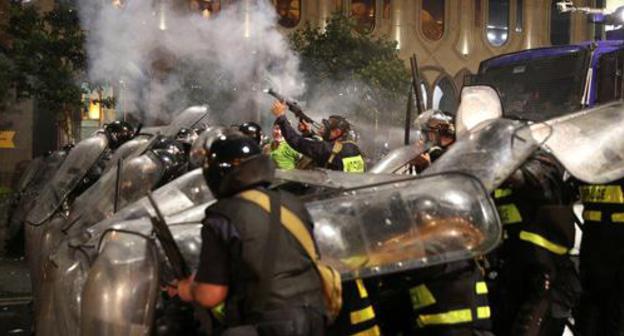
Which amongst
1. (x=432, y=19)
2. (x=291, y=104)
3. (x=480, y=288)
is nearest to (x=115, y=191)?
(x=480, y=288)

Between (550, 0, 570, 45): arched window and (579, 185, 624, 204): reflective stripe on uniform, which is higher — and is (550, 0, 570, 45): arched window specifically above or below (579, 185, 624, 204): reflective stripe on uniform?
above

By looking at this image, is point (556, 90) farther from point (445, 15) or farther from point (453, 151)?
point (445, 15)

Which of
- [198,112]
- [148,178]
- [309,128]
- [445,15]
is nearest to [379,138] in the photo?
[445,15]

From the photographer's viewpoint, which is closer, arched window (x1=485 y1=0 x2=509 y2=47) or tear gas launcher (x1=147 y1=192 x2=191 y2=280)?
tear gas launcher (x1=147 y1=192 x2=191 y2=280)

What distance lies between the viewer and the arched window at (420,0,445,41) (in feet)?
103

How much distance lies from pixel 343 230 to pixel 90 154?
11.1 ft

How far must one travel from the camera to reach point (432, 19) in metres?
31.5

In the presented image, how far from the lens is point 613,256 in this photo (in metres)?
4.60

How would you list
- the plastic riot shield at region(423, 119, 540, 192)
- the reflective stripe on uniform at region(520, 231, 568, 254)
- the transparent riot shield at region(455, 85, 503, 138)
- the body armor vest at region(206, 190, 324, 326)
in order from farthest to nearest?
the transparent riot shield at region(455, 85, 503, 138) → the reflective stripe on uniform at region(520, 231, 568, 254) → the plastic riot shield at region(423, 119, 540, 192) → the body armor vest at region(206, 190, 324, 326)

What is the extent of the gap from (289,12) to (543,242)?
25809 mm

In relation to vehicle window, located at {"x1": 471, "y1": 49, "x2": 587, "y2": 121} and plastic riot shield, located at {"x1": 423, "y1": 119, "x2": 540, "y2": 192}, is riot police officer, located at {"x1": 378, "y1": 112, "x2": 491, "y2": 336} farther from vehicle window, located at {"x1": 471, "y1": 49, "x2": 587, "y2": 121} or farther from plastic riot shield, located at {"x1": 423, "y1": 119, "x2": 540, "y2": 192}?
vehicle window, located at {"x1": 471, "y1": 49, "x2": 587, "y2": 121}

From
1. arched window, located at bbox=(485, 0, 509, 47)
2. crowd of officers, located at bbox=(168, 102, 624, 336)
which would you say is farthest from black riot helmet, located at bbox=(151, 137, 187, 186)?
arched window, located at bbox=(485, 0, 509, 47)

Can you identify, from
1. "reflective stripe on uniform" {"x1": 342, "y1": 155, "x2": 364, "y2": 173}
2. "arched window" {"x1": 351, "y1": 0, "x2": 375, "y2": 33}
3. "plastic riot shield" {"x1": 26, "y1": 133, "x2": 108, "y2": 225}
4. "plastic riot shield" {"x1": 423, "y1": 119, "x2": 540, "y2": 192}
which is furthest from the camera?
"arched window" {"x1": 351, "y1": 0, "x2": 375, "y2": 33}

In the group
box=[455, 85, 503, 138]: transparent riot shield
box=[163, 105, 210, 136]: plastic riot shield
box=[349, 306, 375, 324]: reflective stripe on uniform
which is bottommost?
box=[349, 306, 375, 324]: reflective stripe on uniform
